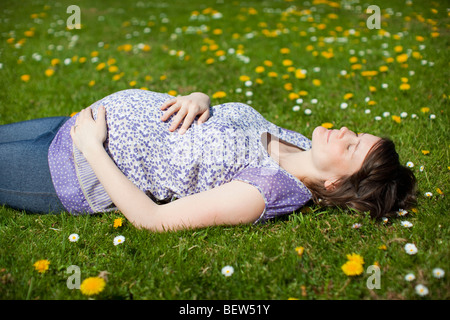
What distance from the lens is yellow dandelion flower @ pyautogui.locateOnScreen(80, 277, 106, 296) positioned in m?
1.76

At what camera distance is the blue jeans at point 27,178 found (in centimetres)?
227

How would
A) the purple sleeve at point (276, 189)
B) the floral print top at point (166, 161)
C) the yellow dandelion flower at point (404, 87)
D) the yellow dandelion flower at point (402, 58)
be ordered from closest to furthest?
1. the purple sleeve at point (276, 189)
2. the floral print top at point (166, 161)
3. the yellow dandelion flower at point (404, 87)
4. the yellow dandelion flower at point (402, 58)

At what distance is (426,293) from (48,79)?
14.8 ft

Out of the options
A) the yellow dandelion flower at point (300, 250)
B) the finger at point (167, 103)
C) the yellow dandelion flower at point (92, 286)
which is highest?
the finger at point (167, 103)

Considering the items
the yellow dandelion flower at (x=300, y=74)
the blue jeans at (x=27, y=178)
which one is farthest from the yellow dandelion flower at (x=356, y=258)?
the yellow dandelion flower at (x=300, y=74)

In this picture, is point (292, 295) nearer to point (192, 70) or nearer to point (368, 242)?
point (368, 242)

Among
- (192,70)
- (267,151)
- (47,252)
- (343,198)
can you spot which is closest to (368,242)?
(343,198)

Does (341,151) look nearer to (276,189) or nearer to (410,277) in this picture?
(276,189)

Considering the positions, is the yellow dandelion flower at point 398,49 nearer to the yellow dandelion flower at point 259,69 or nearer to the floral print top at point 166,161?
the yellow dandelion flower at point 259,69

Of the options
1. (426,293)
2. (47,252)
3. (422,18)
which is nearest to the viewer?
(426,293)

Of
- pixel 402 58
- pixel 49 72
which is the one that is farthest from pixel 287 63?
pixel 49 72

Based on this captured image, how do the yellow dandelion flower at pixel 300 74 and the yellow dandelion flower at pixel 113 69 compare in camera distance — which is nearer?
the yellow dandelion flower at pixel 300 74

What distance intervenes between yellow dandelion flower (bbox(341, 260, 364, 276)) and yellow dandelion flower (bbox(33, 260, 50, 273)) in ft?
5.12

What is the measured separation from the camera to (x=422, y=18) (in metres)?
6.16
